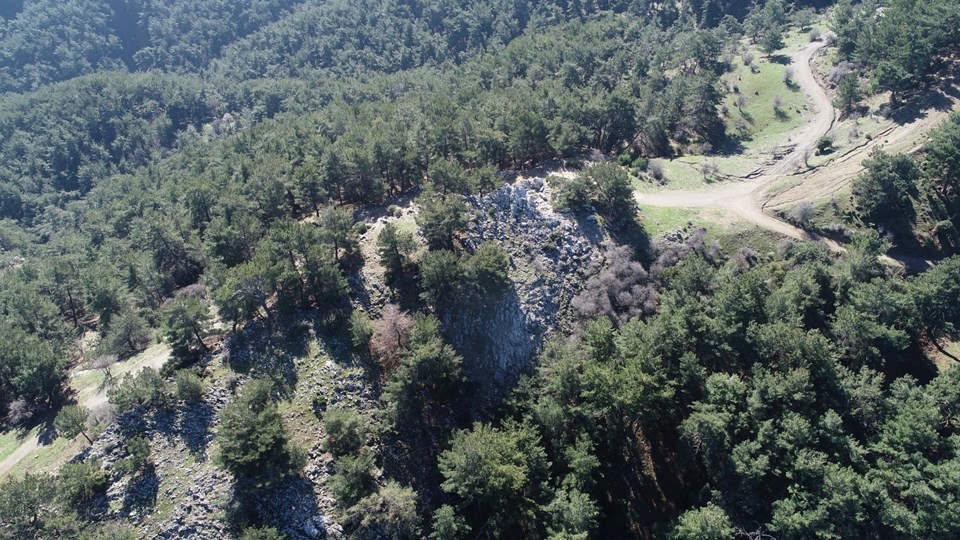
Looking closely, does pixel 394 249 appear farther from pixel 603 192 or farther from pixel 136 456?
pixel 136 456

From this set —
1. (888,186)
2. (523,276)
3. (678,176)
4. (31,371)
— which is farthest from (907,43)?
(31,371)

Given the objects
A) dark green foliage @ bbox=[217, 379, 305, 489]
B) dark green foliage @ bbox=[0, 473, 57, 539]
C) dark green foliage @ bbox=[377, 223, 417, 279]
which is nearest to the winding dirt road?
dark green foliage @ bbox=[377, 223, 417, 279]

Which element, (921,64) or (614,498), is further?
(921,64)

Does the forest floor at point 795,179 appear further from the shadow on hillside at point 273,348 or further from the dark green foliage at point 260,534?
the dark green foliage at point 260,534

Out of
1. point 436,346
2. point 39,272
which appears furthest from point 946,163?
point 39,272

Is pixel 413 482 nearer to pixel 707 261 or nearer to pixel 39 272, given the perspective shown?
pixel 707 261

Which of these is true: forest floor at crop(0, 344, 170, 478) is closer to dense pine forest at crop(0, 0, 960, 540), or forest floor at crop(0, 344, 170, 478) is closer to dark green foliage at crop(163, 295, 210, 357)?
dense pine forest at crop(0, 0, 960, 540)
